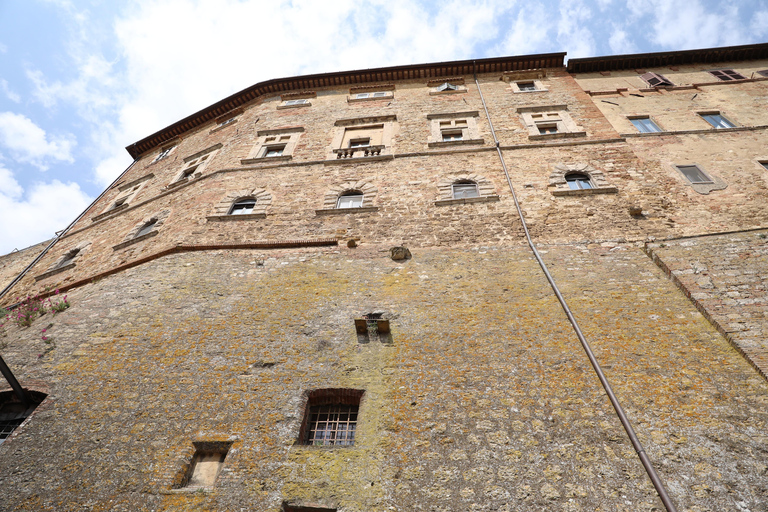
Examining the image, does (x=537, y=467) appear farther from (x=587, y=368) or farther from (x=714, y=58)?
(x=714, y=58)

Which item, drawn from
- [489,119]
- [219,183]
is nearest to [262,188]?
[219,183]

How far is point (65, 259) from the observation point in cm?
1136

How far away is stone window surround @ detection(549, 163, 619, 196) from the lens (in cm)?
914

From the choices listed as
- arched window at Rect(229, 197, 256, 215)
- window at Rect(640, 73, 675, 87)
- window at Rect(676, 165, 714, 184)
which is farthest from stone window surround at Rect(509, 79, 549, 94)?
arched window at Rect(229, 197, 256, 215)

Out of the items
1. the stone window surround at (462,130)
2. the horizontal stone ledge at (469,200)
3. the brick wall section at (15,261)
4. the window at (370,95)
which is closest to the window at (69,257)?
the brick wall section at (15,261)

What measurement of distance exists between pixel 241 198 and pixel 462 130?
22.2 ft

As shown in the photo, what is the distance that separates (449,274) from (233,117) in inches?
505

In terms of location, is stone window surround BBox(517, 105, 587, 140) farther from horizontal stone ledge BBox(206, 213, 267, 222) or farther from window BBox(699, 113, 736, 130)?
horizontal stone ledge BBox(206, 213, 267, 222)

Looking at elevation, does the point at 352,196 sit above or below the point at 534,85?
below

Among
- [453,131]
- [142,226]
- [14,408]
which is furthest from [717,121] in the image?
[14,408]

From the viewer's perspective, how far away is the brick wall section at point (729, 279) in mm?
5352

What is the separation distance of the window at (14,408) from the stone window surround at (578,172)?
10.0 m

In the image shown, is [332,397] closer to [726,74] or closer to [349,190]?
[349,190]

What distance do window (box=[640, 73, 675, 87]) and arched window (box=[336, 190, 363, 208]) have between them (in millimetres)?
12130
